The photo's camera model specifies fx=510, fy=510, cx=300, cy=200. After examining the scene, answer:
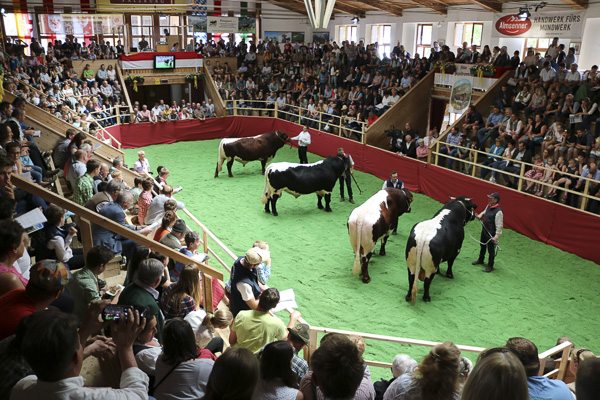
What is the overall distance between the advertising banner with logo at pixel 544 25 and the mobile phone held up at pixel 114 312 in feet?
60.0

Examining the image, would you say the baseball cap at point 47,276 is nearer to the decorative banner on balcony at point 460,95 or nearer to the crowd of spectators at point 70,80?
the crowd of spectators at point 70,80

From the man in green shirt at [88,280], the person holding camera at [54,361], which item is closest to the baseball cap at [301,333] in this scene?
the man in green shirt at [88,280]

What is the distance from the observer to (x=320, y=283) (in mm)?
9398

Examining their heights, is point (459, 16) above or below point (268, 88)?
above

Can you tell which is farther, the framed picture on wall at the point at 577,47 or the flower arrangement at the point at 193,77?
the flower arrangement at the point at 193,77

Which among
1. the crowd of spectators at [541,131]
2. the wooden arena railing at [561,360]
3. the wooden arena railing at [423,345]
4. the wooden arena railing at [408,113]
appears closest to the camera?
the wooden arena railing at [423,345]

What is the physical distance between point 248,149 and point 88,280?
1224 cm

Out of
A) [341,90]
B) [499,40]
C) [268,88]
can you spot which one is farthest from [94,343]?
[268,88]

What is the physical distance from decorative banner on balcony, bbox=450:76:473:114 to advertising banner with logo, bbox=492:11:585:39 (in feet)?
10.1

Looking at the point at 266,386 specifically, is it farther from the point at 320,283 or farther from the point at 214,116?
the point at 214,116

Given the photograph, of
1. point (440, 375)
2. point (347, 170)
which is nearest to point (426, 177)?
point (347, 170)

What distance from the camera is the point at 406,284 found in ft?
30.9

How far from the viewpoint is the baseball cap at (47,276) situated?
3.14 meters

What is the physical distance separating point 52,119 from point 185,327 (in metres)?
11.6
